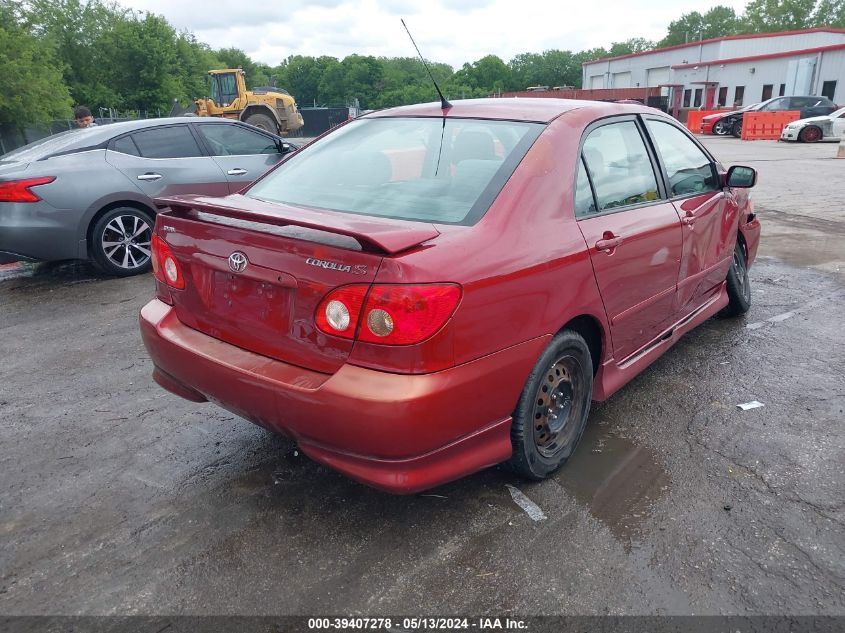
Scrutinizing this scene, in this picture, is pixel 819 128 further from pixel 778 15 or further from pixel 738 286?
pixel 778 15

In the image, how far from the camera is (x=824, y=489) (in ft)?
9.25

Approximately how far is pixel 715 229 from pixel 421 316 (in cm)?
271

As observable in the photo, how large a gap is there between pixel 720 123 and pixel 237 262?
32.0 m

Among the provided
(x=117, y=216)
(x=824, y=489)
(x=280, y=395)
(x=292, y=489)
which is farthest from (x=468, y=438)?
(x=117, y=216)

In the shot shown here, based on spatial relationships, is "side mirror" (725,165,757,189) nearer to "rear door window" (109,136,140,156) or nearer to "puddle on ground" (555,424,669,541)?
"puddle on ground" (555,424,669,541)

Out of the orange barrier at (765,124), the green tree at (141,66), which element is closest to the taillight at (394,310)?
the orange barrier at (765,124)

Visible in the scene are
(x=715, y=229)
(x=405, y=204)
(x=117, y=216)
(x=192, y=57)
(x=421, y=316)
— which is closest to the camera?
(x=421, y=316)

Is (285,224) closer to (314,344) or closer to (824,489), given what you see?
(314,344)

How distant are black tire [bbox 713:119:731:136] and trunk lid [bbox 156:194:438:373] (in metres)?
31.3

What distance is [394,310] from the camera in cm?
214

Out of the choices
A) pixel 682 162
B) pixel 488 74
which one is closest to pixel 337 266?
pixel 682 162

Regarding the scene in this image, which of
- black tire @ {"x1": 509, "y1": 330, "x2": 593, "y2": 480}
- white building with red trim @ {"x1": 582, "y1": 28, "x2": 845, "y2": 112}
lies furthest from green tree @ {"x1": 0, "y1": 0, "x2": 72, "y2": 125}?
white building with red trim @ {"x1": 582, "y1": 28, "x2": 845, "y2": 112}

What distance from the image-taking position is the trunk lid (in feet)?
7.26

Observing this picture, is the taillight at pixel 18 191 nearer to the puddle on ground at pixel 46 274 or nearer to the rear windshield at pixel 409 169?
the puddle on ground at pixel 46 274
